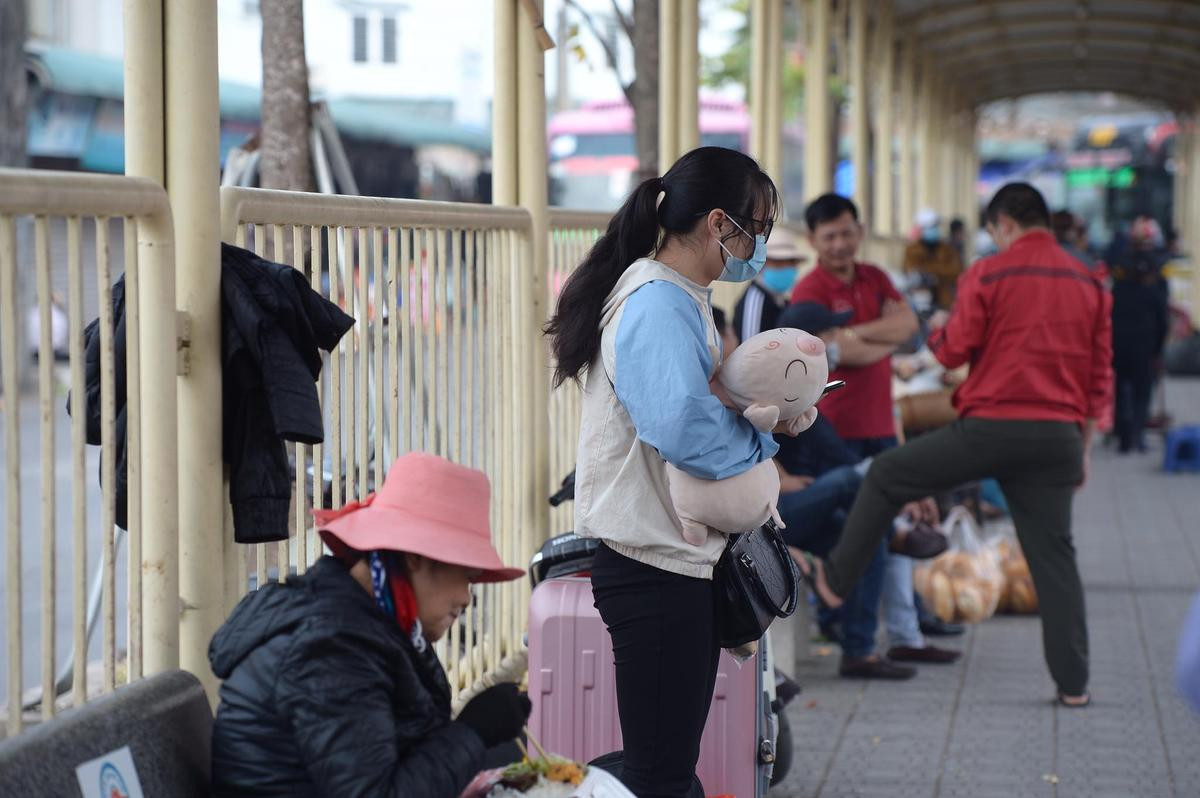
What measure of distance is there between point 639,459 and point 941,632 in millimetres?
4330

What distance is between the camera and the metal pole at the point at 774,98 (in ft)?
35.1

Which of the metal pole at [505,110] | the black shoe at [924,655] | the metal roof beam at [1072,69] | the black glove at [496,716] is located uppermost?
the metal roof beam at [1072,69]

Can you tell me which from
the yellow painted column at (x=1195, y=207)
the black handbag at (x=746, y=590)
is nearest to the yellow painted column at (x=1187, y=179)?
the yellow painted column at (x=1195, y=207)

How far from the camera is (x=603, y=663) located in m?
4.25

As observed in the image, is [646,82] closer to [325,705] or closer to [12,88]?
[325,705]

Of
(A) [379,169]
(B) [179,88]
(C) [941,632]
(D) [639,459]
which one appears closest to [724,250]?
(D) [639,459]

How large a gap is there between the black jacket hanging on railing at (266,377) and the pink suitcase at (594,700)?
1028 millimetres

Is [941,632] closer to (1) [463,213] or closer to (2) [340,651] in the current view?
(1) [463,213]

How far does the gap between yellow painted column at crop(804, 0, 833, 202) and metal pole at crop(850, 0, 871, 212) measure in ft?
6.33

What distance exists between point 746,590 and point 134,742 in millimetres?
1343

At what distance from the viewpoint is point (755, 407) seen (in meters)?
3.37

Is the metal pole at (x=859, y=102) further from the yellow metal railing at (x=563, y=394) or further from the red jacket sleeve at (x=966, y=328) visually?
the red jacket sleeve at (x=966, y=328)

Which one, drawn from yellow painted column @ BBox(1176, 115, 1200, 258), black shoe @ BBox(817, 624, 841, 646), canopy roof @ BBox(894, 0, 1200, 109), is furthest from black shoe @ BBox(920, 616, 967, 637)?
yellow painted column @ BBox(1176, 115, 1200, 258)

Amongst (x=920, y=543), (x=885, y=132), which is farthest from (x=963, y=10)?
(x=920, y=543)
